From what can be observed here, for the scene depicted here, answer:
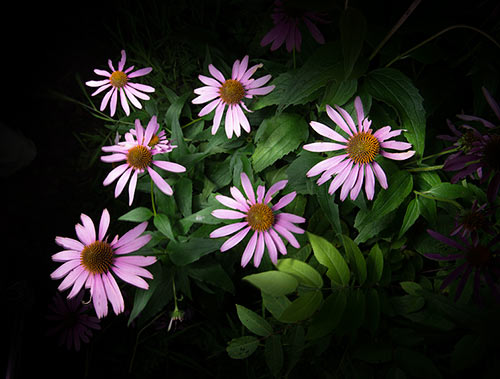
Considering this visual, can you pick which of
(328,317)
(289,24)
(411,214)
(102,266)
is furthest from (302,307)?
(289,24)

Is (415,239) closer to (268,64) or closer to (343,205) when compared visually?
(343,205)

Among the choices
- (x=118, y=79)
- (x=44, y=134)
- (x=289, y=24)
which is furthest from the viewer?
(x=44, y=134)

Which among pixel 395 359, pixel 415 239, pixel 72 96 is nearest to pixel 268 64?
pixel 415 239

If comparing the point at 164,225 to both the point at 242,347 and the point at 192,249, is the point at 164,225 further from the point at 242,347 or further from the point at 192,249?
the point at 242,347

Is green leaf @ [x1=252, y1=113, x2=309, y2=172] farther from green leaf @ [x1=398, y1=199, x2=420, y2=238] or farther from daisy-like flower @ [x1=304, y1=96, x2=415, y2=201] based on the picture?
green leaf @ [x1=398, y1=199, x2=420, y2=238]

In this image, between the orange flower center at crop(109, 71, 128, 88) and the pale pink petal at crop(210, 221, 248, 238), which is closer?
the pale pink petal at crop(210, 221, 248, 238)

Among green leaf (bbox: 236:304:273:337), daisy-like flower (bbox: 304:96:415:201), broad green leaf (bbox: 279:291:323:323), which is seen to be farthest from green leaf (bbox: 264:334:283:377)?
daisy-like flower (bbox: 304:96:415:201)

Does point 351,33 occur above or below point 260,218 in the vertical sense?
above
